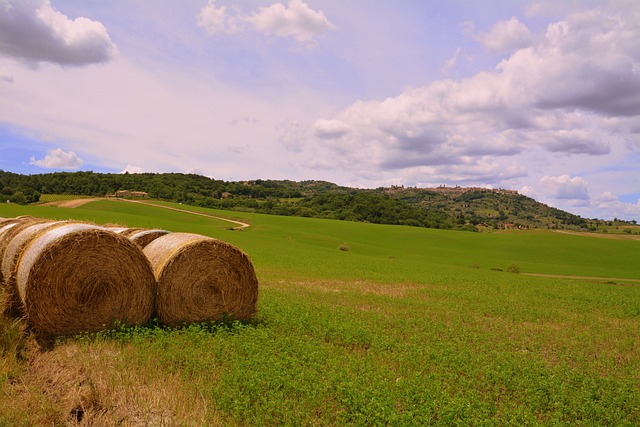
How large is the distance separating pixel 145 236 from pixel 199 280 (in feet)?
9.07

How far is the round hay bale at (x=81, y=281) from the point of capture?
28.1 feet

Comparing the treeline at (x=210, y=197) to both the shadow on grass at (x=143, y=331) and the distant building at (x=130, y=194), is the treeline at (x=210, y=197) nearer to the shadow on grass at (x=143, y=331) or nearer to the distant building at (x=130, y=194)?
the distant building at (x=130, y=194)

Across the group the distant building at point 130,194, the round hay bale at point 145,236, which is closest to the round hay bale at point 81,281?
the round hay bale at point 145,236

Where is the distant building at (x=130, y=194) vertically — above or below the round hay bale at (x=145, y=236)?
above

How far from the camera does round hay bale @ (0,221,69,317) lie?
8.89m

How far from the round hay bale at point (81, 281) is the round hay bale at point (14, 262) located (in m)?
0.25

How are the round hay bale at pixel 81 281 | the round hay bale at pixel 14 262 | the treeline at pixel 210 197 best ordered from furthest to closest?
the treeline at pixel 210 197 → the round hay bale at pixel 14 262 → the round hay bale at pixel 81 281

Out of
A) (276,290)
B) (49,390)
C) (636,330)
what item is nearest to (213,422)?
(49,390)

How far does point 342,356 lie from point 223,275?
12.9ft

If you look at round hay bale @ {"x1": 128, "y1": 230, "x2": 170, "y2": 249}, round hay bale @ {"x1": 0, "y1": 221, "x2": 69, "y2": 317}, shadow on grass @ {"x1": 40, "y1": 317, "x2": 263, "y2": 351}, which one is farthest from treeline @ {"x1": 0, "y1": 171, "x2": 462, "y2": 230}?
shadow on grass @ {"x1": 40, "y1": 317, "x2": 263, "y2": 351}

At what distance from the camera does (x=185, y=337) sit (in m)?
8.79

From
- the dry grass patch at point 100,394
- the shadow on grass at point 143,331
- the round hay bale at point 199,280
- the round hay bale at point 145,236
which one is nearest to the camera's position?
the dry grass patch at point 100,394

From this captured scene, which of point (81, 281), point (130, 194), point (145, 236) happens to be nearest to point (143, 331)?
point (81, 281)

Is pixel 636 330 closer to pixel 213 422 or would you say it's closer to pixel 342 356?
pixel 342 356
